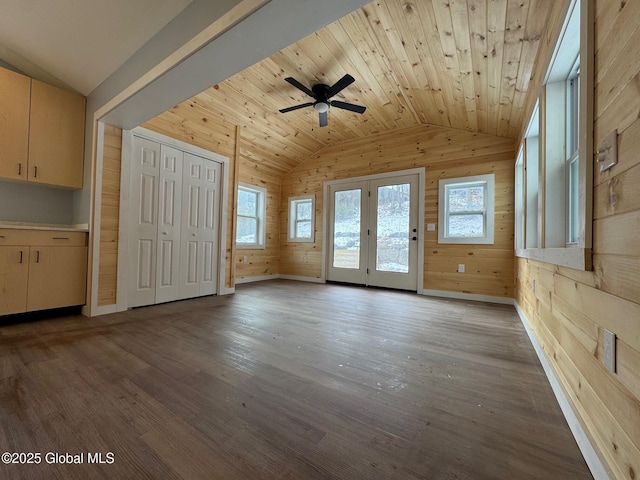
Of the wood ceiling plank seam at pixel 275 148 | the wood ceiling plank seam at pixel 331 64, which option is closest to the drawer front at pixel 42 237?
the wood ceiling plank seam at pixel 275 148

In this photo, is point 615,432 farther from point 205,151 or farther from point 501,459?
point 205,151

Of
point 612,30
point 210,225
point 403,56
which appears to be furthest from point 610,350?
point 210,225

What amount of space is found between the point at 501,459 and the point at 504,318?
2310mm

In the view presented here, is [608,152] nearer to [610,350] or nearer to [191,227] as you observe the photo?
[610,350]

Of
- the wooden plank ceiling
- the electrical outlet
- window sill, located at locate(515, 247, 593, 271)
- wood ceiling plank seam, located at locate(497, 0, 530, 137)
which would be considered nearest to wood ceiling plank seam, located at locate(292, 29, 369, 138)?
the wooden plank ceiling

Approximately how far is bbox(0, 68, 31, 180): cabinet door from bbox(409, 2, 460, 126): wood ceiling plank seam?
144 inches

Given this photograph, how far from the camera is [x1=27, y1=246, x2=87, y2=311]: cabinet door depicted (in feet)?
7.86

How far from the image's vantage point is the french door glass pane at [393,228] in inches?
173

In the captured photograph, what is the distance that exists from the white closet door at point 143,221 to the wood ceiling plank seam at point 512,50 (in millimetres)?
3609

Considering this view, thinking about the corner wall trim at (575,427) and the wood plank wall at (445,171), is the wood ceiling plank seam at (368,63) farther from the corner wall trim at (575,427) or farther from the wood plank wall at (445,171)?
the corner wall trim at (575,427)

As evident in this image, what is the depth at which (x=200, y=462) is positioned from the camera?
90 centimetres

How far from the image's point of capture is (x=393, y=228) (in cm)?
450

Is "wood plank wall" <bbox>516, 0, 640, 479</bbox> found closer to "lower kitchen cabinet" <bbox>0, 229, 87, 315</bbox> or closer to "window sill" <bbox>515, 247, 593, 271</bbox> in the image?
"window sill" <bbox>515, 247, 593, 271</bbox>

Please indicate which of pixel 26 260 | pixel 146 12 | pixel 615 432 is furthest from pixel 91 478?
pixel 146 12
